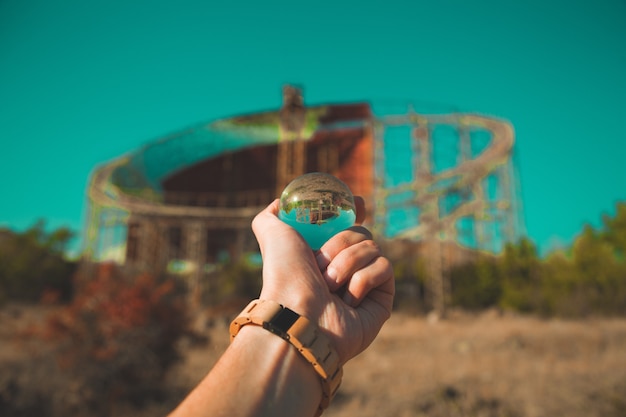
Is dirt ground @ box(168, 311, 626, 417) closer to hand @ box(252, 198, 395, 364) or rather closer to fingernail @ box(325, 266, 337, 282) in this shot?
hand @ box(252, 198, 395, 364)

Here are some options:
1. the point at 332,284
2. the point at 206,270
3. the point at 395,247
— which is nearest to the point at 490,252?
the point at 395,247

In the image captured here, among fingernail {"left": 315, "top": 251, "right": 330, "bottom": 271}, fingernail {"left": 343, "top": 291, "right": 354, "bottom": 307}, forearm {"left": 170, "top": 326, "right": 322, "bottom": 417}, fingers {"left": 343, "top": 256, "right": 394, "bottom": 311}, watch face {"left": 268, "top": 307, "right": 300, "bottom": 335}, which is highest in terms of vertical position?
fingernail {"left": 315, "top": 251, "right": 330, "bottom": 271}

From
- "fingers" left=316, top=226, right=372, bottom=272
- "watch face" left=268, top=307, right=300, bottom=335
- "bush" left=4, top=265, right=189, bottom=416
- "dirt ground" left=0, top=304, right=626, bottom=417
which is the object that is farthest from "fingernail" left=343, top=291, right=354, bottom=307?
"bush" left=4, top=265, right=189, bottom=416

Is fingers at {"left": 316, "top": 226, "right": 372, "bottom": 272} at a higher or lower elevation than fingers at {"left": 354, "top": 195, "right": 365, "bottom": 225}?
lower

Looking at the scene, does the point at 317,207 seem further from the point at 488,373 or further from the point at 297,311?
the point at 488,373

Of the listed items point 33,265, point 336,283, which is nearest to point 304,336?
point 336,283

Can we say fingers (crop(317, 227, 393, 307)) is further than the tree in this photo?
No
